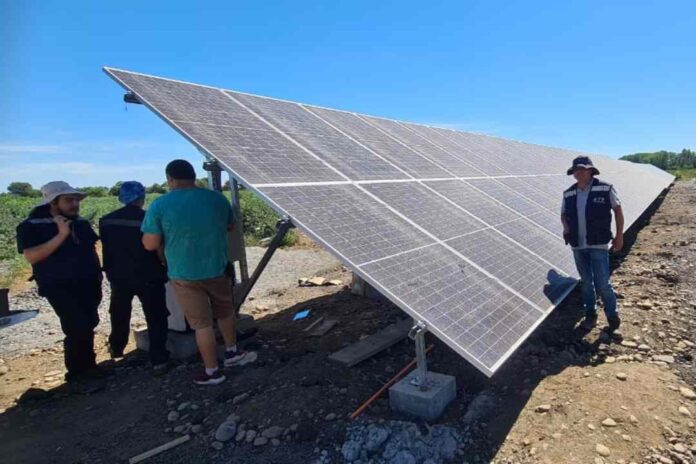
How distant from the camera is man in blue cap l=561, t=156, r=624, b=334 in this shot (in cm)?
534

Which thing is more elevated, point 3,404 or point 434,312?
point 434,312

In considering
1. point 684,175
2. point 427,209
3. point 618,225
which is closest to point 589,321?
point 618,225

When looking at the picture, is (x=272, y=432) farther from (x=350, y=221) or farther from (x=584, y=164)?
(x=584, y=164)

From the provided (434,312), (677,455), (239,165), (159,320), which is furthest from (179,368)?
(677,455)

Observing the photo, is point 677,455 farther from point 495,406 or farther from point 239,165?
point 239,165

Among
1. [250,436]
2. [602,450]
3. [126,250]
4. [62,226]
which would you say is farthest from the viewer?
[126,250]

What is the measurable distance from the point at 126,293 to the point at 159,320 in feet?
1.69

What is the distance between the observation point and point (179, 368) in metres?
5.11

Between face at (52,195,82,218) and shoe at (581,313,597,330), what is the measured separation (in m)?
6.46

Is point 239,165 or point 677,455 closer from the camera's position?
point 677,455

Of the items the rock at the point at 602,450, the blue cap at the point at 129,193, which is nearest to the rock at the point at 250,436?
the rock at the point at 602,450

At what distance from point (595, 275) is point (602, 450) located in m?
2.87

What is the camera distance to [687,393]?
13.3 feet

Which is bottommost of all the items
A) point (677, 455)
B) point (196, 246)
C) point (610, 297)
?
point (677, 455)
